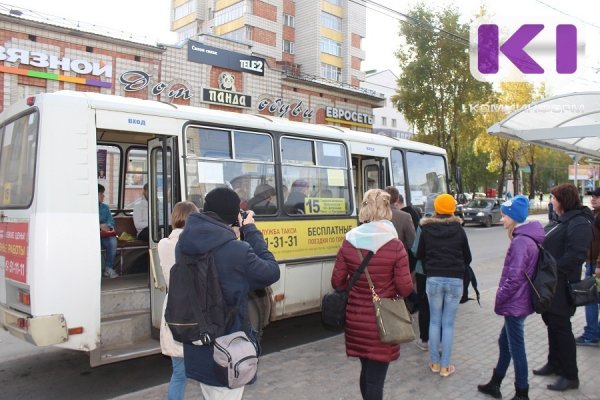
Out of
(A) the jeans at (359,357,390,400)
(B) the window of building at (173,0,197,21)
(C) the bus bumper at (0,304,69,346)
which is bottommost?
(A) the jeans at (359,357,390,400)

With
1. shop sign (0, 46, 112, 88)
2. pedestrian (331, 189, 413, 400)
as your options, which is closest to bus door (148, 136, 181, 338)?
pedestrian (331, 189, 413, 400)

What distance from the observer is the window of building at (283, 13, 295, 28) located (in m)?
43.1

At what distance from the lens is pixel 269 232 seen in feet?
20.0

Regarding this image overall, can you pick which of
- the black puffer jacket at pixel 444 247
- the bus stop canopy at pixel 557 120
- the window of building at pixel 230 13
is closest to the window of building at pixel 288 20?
the window of building at pixel 230 13

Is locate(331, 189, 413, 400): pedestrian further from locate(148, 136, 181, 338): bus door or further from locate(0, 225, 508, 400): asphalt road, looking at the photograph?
locate(0, 225, 508, 400): asphalt road

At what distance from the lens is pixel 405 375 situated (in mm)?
5117

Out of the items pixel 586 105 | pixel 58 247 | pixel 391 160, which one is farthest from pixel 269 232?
pixel 586 105

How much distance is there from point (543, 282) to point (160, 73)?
1914 centimetres

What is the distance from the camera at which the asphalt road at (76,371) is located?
5008 millimetres

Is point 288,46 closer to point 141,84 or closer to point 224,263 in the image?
point 141,84

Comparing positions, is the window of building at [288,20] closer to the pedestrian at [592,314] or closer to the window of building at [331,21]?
the window of building at [331,21]

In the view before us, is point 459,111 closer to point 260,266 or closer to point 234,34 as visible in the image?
point 234,34

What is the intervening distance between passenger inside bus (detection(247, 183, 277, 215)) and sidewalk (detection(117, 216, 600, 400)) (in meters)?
1.67

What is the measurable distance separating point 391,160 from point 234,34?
3470 cm
